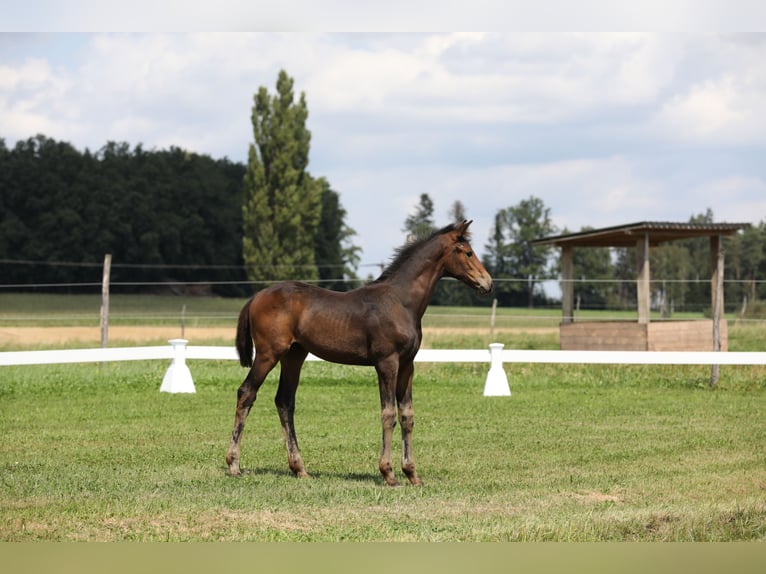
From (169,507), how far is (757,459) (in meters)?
6.26

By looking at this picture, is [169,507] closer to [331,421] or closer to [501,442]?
[501,442]

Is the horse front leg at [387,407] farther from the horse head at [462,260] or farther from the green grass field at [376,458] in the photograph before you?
the horse head at [462,260]

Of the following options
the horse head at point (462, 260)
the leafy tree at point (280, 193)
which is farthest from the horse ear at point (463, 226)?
the leafy tree at point (280, 193)

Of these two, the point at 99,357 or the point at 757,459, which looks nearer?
the point at 757,459

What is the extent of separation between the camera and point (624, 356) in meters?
16.7

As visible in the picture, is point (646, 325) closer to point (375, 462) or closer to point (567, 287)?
point (567, 287)

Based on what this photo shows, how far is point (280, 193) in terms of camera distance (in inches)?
2103

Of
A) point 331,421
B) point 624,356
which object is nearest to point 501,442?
point 331,421

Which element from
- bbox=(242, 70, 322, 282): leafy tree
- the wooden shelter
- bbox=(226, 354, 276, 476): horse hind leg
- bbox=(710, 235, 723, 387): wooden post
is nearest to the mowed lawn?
bbox=(226, 354, 276, 476): horse hind leg

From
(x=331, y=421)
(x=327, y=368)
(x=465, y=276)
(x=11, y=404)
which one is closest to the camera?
(x=465, y=276)

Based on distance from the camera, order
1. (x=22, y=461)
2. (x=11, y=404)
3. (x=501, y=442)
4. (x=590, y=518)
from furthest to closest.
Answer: (x=11, y=404) < (x=501, y=442) < (x=22, y=461) < (x=590, y=518)

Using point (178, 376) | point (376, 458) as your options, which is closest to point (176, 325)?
point (178, 376)

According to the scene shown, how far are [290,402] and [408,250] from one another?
1786 mm

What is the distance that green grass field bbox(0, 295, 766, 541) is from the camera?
22.7ft
